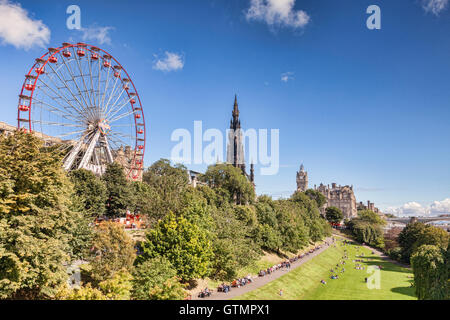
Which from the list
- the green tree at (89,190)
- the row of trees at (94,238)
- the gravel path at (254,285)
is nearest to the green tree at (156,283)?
the row of trees at (94,238)

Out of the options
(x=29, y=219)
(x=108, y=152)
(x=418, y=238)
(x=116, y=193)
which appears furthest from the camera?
(x=418, y=238)

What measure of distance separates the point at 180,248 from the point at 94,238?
8409 millimetres

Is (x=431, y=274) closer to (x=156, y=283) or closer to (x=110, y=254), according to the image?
(x=156, y=283)

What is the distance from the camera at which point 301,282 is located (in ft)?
146

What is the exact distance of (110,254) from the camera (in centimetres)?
2547

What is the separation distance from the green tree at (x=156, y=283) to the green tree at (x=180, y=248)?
2082 mm

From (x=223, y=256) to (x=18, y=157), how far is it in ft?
78.6

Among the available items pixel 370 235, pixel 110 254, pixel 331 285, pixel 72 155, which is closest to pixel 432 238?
pixel 331 285

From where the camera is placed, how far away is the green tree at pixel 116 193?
49.1 meters

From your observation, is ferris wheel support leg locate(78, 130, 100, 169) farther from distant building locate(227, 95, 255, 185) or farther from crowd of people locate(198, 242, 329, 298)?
distant building locate(227, 95, 255, 185)

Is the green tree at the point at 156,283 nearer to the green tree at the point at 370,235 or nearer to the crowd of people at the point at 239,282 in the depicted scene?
the crowd of people at the point at 239,282

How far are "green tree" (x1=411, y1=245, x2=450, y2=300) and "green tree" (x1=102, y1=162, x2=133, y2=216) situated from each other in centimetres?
4204
